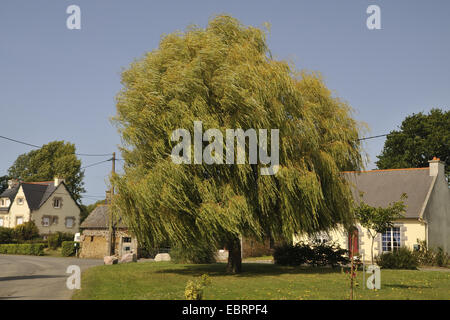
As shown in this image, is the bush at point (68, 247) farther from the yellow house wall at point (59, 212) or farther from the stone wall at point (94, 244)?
the yellow house wall at point (59, 212)

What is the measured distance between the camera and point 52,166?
7025cm

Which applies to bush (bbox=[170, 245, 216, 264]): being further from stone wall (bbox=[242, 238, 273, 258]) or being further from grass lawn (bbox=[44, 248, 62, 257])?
grass lawn (bbox=[44, 248, 62, 257])

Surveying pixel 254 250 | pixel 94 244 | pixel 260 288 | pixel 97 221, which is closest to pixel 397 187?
pixel 254 250

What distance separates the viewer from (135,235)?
17734 mm

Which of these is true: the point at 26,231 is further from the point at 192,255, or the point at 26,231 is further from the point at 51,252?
the point at 192,255

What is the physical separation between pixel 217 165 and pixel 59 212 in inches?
1752

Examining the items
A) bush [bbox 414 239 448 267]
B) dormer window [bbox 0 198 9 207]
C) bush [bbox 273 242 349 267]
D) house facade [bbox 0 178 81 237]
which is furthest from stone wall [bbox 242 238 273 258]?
dormer window [bbox 0 198 9 207]

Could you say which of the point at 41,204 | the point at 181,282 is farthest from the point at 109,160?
the point at 41,204

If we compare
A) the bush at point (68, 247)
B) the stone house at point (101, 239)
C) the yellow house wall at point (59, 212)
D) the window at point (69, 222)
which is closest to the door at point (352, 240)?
the stone house at point (101, 239)

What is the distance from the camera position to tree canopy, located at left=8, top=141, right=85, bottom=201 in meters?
68.1

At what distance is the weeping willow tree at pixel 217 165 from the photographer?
16.4 metres

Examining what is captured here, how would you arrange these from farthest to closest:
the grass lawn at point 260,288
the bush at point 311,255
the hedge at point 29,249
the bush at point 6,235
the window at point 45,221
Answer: the window at point 45,221
the bush at point 6,235
the hedge at point 29,249
the bush at point 311,255
the grass lawn at point 260,288

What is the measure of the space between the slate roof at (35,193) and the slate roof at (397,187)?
39.6 m
